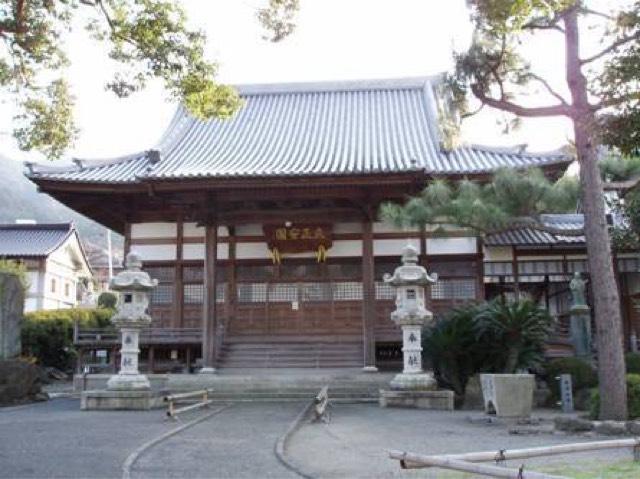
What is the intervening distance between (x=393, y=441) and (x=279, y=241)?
10.7 m

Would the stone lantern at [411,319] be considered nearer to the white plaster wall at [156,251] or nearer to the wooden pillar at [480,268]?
the wooden pillar at [480,268]

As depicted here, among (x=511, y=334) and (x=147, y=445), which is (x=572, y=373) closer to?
(x=511, y=334)

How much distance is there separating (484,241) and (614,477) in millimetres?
13107

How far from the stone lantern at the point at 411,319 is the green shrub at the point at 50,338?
47.4ft

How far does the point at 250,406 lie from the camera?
13648 mm

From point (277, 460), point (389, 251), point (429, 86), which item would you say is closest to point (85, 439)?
point (277, 460)

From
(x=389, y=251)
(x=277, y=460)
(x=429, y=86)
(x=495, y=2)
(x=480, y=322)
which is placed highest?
(x=429, y=86)

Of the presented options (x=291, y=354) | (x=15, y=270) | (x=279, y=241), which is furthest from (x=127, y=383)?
(x=15, y=270)

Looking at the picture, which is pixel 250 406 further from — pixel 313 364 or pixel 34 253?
pixel 34 253

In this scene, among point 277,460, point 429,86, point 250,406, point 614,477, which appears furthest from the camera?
point 429,86

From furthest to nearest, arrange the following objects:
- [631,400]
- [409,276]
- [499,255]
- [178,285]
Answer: [499,255], [178,285], [409,276], [631,400]

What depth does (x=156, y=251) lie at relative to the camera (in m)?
19.8

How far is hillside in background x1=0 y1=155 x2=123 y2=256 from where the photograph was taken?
8819 cm

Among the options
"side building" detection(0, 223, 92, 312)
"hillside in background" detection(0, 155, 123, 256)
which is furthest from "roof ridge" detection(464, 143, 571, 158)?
"hillside in background" detection(0, 155, 123, 256)
